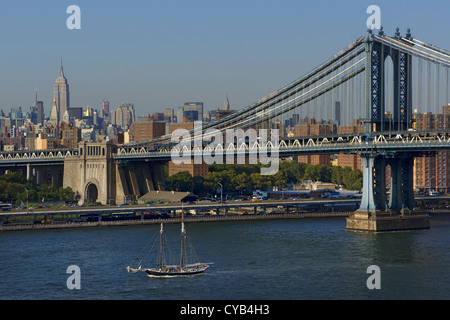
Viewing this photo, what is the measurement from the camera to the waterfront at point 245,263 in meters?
47.2

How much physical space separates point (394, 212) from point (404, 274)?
23.5m

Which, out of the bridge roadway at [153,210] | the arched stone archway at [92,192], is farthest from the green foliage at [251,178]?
the bridge roadway at [153,210]

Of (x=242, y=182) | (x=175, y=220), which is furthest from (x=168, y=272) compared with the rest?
(x=242, y=182)

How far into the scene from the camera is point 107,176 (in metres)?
100

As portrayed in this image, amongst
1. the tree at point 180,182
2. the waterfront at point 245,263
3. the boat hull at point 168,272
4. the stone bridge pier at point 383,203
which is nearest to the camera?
the waterfront at point 245,263

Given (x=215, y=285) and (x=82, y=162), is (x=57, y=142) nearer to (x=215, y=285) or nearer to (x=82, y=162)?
(x=82, y=162)

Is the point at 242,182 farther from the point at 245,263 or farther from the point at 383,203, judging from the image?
the point at 245,263

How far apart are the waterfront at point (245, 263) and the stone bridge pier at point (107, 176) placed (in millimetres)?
23670

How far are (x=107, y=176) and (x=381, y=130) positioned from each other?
118 ft

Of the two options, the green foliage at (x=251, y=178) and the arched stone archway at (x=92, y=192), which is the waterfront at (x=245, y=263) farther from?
the green foliage at (x=251, y=178)

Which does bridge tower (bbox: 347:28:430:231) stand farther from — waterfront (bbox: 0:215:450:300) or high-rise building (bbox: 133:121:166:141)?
high-rise building (bbox: 133:121:166:141)

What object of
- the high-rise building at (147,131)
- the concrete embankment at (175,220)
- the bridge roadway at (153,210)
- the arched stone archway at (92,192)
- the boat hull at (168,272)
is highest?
the high-rise building at (147,131)

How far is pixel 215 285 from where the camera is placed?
48812 millimetres
